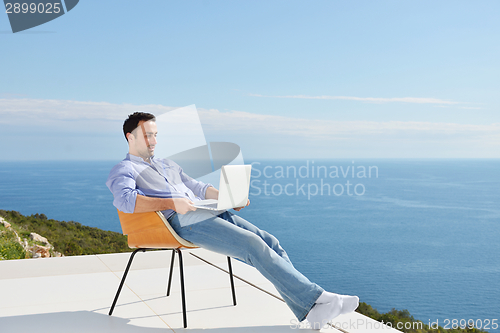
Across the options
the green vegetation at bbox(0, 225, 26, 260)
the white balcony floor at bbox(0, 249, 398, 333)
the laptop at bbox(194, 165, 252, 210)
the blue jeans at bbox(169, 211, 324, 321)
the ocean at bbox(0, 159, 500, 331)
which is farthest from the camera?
the ocean at bbox(0, 159, 500, 331)

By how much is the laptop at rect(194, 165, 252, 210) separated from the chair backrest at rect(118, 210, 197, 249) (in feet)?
0.55

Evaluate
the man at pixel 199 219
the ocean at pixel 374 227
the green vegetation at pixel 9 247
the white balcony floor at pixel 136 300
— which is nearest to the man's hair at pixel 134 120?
the man at pixel 199 219

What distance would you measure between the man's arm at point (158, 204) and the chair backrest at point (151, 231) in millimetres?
34

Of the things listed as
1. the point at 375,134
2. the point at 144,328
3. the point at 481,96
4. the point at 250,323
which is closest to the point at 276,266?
the point at 250,323

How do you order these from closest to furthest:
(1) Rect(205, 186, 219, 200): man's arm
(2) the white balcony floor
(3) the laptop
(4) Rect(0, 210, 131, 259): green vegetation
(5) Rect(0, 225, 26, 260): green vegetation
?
1. (3) the laptop
2. (2) the white balcony floor
3. (1) Rect(205, 186, 219, 200): man's arm
4. (5) Rect(0, 225, 26, 260): green vegetation
5. (4) Rect(0, 210, 131, 259): green vegetation

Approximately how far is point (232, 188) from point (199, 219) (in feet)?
0.66

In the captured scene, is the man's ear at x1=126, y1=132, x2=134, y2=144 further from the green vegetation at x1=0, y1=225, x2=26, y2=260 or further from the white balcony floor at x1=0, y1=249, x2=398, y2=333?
the green vegetation at x1=0, y1=225, x2=26, y2=260

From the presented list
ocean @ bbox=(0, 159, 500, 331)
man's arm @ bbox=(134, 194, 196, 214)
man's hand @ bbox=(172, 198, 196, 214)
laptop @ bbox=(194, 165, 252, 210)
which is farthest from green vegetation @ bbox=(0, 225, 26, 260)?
ocean @ bbox=(0, 159, 500, 331)

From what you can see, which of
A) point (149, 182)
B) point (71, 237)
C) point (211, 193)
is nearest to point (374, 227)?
point (71, 237)

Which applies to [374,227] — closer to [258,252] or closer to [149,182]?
[149,182]

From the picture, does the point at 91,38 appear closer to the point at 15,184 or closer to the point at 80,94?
the point at 80,94

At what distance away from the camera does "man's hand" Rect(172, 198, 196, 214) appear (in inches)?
73.9

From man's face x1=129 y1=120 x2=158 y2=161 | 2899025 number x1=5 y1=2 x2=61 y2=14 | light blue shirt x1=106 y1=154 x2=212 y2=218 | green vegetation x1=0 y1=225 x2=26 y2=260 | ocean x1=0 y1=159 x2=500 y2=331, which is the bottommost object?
ocean x1=0 y1=159 x2=500 y2=331

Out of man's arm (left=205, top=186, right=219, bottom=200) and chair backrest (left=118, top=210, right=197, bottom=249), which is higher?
man's arm (left=205, top=186, right=219, bottom=200)
